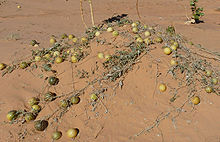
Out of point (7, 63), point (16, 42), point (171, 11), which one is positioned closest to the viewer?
point (7, 63)

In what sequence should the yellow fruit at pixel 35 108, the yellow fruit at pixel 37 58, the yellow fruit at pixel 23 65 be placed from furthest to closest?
the yellow fruit at pixel 37 58, the yellow fruit at pixel 23 65, the yellow fruit at pixel 35 108

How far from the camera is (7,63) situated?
4.14 meters

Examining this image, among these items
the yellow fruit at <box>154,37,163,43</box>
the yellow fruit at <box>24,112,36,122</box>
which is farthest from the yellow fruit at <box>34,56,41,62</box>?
the yellow fruit at <box>154,37,163,43</box>

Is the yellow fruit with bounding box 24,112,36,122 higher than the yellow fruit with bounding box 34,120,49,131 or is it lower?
higher

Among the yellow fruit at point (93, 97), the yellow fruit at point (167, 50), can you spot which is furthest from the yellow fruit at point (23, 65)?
the yellow fruit at point (167, 50)

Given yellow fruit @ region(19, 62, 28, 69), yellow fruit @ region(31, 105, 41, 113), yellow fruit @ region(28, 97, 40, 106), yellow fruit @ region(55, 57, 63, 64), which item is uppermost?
yellow fruit @ region(55, 57, 63, 64)

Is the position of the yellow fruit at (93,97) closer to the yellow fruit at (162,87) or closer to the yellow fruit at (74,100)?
the yellow fruit at (74,100)

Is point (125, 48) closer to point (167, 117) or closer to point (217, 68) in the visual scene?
point (167, 117)

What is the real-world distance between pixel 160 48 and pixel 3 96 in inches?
127

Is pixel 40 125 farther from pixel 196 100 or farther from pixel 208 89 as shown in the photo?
pixel 208 89

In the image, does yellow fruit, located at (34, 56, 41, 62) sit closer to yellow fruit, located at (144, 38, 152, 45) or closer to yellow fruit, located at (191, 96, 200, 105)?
yellow fruit, located at (144, 38, 152, 45)

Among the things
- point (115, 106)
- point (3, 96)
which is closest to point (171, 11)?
point (115, 106)

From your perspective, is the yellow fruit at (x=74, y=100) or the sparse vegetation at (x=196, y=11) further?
the sparse vegetation at (x=196, y=11)

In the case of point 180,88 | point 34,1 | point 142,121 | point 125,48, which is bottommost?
point 142,121
